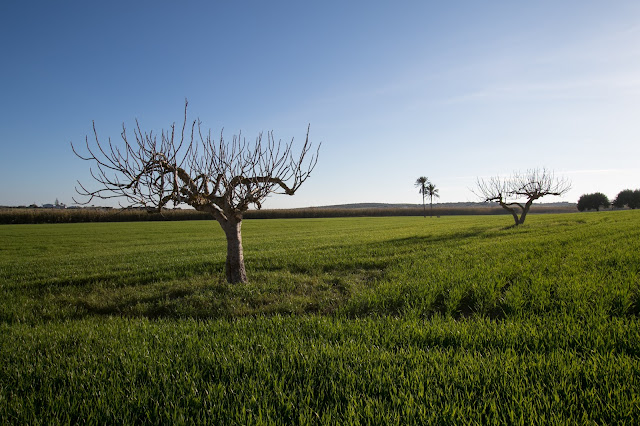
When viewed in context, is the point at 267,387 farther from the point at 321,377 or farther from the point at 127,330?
the point at 127,330

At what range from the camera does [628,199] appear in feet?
273

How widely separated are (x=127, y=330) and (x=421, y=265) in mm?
9298

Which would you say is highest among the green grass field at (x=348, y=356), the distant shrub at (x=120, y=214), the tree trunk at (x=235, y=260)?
the distant shrub at (x=120, y=214)

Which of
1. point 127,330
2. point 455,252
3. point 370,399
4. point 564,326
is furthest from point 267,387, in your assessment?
point 455,252

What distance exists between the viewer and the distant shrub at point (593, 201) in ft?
275

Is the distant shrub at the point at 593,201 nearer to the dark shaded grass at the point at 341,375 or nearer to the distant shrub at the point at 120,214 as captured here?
the distant shrub at the point at 120,214

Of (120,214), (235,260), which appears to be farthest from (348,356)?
(120,214)

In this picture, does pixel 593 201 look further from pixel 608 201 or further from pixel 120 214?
pixel 120 214

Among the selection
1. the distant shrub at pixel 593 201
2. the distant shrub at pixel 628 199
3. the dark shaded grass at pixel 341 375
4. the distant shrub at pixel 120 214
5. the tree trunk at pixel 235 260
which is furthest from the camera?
the distant shrub at pixel 593 201

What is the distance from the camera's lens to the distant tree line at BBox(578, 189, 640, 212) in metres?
82.4

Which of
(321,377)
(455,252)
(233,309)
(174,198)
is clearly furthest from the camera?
(455,252)

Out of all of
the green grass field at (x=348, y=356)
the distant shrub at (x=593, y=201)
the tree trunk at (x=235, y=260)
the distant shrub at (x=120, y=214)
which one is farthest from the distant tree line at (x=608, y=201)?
the tree trunk at (x=235, y=260)

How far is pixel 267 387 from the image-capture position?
343cm

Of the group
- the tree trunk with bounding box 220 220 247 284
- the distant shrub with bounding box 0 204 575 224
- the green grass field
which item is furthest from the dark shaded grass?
the distant shrub with bounding box 0 204 575 224
